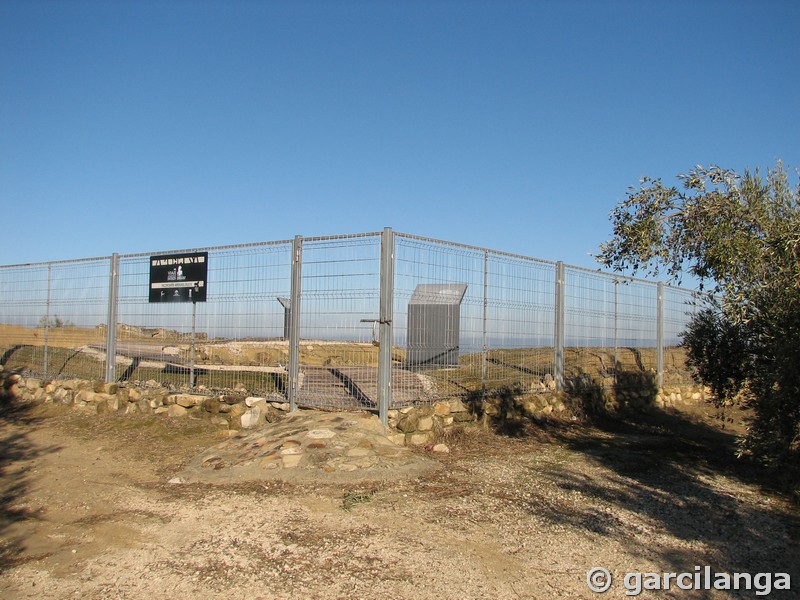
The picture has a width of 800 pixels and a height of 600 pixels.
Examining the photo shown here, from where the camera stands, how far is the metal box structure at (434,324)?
7703 mm

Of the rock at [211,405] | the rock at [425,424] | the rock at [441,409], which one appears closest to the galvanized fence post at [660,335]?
the rock at [441,409]

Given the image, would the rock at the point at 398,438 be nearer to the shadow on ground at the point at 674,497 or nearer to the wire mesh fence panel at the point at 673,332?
the shadow on ground at the point at 674,497

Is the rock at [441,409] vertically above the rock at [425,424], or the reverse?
the rock at [441,409]

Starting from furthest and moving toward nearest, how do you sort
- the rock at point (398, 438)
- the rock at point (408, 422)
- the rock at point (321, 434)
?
the rock at point (408, 422) < the rock at point (398, 438) < the rock at point (321, 434)

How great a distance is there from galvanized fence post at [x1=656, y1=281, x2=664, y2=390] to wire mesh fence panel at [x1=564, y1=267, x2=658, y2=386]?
3.0 inches

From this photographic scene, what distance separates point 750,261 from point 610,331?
224 inches

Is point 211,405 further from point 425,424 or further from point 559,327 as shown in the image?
point 559,327

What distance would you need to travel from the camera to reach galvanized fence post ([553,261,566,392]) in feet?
33.2

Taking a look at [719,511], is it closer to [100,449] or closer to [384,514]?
[384,514]

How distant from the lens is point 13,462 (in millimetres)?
7250

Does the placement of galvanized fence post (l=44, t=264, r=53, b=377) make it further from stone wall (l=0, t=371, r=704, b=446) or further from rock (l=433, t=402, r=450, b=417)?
rock (l=433, t=402, r=450, b=417)

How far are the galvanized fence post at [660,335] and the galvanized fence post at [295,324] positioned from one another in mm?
8259

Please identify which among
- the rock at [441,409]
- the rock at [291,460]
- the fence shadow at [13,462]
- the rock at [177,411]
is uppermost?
the rock at [441,409]

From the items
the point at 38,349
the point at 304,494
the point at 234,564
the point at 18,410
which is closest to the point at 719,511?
the point at 304,494
